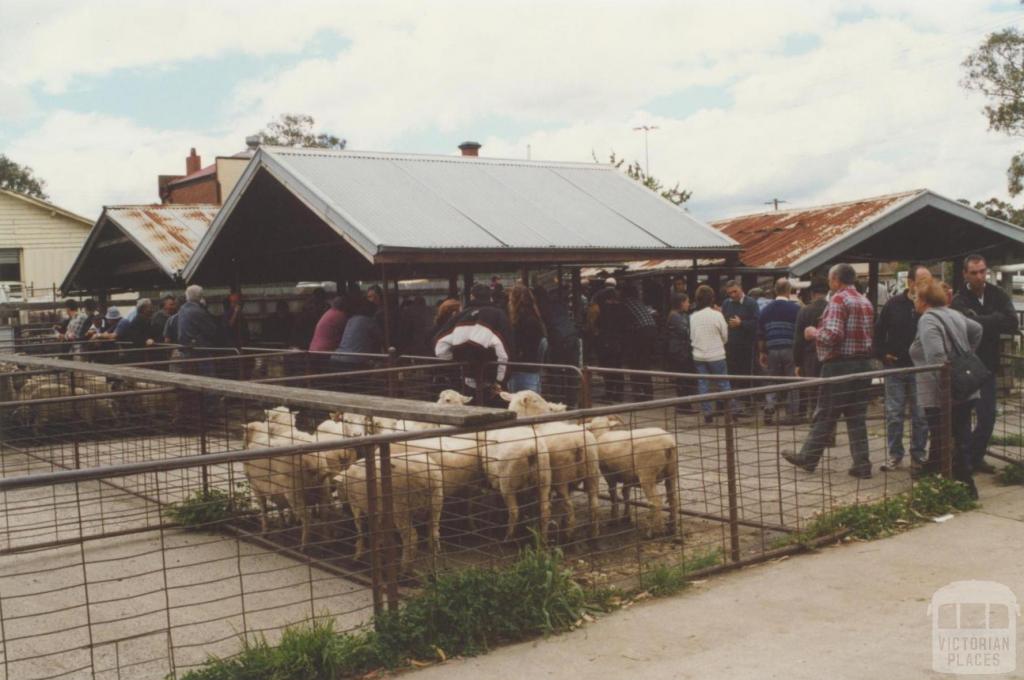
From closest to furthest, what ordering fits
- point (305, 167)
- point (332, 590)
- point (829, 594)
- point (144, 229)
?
point (829, 594), point (332, 590), point (305, 167), point (144, 229)

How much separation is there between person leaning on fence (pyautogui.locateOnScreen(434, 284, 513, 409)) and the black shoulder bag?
427 cm

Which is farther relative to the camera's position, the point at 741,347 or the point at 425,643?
the point at 741,347

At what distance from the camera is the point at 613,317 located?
14.9 metres

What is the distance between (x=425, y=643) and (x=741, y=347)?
1058 cm

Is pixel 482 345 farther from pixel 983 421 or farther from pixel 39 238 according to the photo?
pixel 39 238

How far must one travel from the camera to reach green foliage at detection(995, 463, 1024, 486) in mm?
8953

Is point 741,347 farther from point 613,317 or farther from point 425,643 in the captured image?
point 425,643

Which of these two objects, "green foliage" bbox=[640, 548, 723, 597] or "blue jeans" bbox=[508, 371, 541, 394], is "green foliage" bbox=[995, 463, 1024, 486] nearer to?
"green foliage" bbox=[640, 548, 723, 597]

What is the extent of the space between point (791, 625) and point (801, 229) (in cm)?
1356

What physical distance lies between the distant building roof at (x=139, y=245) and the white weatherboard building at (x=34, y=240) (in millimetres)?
11982

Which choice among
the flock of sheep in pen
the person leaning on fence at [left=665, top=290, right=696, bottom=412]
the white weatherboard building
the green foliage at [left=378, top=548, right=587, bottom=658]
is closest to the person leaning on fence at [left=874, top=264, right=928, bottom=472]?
the flock of sheep in pen

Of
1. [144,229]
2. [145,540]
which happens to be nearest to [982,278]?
[145,540]

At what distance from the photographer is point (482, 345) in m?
10.5

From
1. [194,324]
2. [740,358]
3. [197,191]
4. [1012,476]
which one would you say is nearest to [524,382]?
[1012,476]
